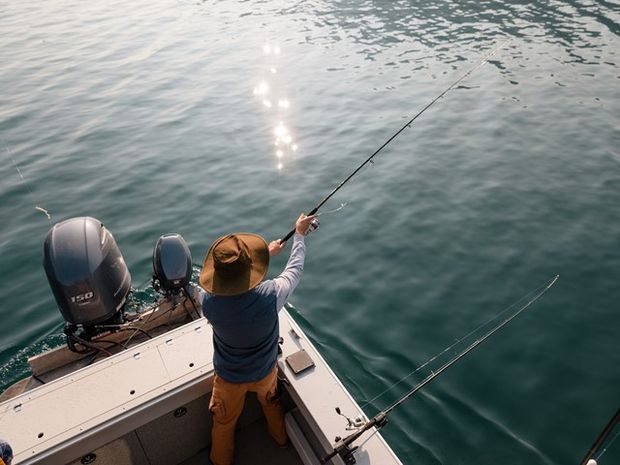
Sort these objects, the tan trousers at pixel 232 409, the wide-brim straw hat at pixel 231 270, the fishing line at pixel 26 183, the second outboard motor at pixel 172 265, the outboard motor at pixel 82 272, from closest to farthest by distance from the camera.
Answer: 1. the wide-brim straw hat at pixel 231 270
2. the tan trousers at pixel 232 409
3. the outboard motor at pixel 82 272
4. the second outboard motor at pixel 172 265
5. the fishing line at pixel 26 183

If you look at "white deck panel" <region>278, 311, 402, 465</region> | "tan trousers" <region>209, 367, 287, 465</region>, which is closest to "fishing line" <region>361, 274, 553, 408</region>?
"tan trousers" <region>209, 367, 287, 465</region>

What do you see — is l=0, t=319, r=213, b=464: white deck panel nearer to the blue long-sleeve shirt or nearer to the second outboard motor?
the blue long-sleeve shirt

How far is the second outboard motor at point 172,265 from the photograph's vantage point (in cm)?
531

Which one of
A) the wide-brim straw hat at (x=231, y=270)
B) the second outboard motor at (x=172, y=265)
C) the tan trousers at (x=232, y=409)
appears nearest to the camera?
the wide-brim straw hat at (x=231, y=270)

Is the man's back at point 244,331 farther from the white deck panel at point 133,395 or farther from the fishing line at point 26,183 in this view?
the fishing line at point 26,183

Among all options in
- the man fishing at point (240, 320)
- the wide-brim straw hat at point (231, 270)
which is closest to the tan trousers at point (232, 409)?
the man fishing at point (240, 320)

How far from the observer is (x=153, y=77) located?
16547 millimetres

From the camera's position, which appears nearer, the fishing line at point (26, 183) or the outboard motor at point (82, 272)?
the outboard motor at point (82, 272)

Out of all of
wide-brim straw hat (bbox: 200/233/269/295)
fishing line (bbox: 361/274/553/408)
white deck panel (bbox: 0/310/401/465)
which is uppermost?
wide-brim straw hat (bbox: 200/233/269/295)

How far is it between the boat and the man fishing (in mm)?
269

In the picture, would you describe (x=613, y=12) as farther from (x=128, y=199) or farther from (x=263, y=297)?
(x=263, y=297)

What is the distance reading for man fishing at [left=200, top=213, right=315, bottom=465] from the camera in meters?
3.25

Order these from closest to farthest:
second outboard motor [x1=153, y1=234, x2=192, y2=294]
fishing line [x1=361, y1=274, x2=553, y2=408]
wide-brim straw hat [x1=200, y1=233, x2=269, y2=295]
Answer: wide-brim straw hat [x1=200, y1=233, x2=269, y2=295] < second outboard motor [x1=153, y1=234, x2=192, y2=294] < fishing line [x1=361, y1=274, x2=553, y2=408]

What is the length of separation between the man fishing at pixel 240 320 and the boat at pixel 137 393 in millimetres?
269
